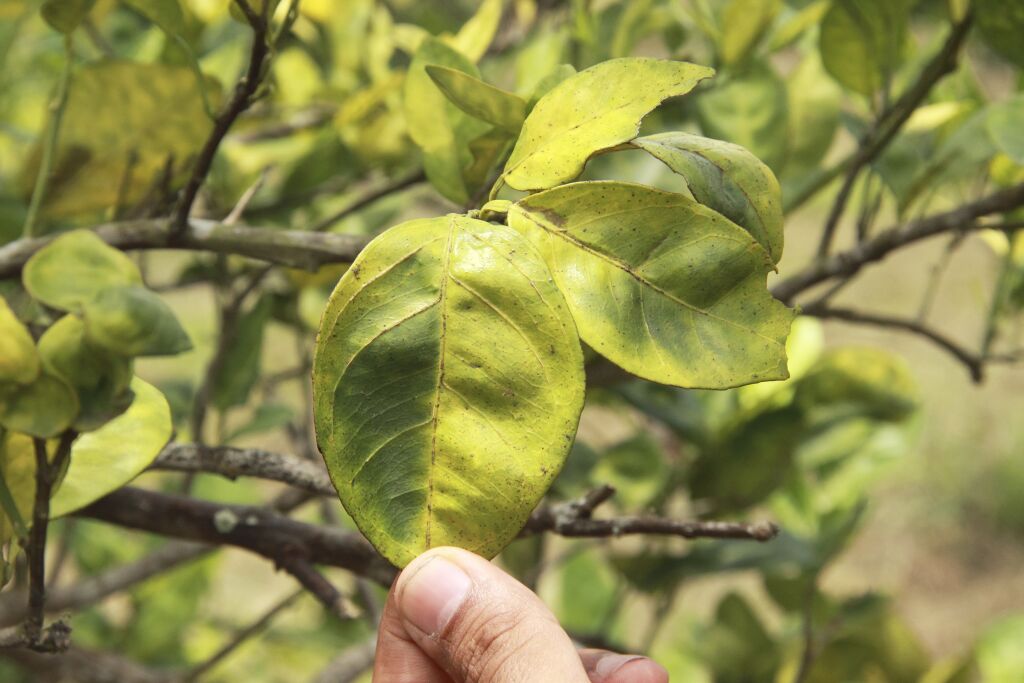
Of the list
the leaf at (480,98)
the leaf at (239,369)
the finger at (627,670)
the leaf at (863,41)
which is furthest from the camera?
the leaf at (239,369)

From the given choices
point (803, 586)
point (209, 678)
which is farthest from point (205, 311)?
point (803, 586)

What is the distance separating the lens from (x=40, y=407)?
30cm

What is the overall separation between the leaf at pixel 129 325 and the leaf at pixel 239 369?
470 mm

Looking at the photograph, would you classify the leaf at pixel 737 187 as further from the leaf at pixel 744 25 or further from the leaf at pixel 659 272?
the leaf at pixel 744 25

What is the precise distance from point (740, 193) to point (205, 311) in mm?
3276

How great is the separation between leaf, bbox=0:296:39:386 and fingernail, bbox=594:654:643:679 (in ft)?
1.01

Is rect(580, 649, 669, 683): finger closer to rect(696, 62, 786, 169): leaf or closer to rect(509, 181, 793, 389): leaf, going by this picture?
rect(509, 181, 793, 389): leaf

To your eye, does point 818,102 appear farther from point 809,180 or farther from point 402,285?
point 402,285

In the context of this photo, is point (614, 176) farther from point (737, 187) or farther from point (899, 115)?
point (737, 187)

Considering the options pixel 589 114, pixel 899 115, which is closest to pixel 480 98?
pixel 589 114

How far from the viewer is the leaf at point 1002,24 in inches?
21.7

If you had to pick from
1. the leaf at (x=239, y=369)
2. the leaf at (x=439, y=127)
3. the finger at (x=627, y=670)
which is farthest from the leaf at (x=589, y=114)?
the leaf at (x=239, y=369)

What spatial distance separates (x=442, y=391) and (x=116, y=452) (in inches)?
5.9

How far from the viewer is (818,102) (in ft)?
2.44
